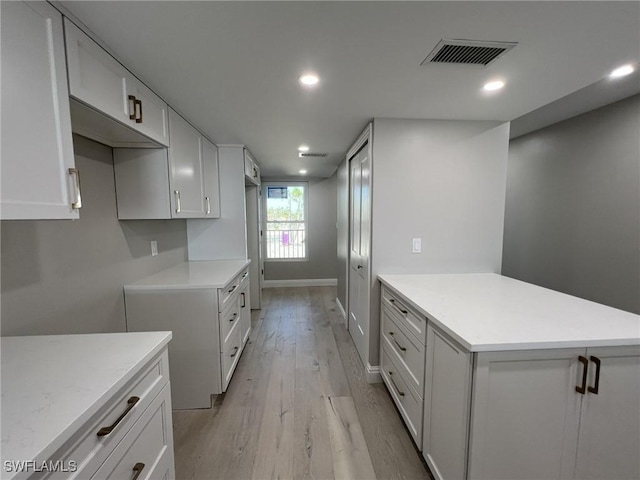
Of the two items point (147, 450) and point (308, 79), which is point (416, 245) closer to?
point (308, 79)

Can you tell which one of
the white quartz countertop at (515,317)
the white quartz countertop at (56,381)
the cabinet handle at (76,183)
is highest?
the cabinet handle at (76,183)

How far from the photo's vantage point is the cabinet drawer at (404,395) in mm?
1569

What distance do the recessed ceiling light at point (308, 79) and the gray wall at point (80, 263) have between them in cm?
134

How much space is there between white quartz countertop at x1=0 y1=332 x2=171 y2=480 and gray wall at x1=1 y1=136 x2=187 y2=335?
0.73 feet

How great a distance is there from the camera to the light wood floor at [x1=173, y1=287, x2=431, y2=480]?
5.08 feet

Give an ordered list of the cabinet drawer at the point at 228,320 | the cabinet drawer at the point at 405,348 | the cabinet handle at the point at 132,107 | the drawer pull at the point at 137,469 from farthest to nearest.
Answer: the cabinet drawer at the point at 228,320 → the cabinet drawer at the point at 405,348 → the cabinet handle at the point at 132,107 → the drawer pull at the point at 137,469

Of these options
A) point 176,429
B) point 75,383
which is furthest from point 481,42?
point 176,429

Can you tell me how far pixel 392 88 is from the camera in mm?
1650

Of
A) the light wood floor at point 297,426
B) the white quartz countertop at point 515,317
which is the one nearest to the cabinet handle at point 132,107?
the white quartz countertop at point 515,317

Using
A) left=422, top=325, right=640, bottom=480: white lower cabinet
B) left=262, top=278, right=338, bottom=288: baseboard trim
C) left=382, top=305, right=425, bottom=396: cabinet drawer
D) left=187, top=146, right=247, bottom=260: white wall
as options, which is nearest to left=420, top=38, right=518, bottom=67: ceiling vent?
left=422, top=325, right=640, bottom=480: white lower cabinet

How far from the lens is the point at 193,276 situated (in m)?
2.22

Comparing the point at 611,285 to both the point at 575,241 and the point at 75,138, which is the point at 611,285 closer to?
the point at 575,241

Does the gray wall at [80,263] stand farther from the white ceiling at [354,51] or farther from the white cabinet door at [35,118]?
the white ceiling at [354,51]

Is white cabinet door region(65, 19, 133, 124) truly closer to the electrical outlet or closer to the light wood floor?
the light wood floor
